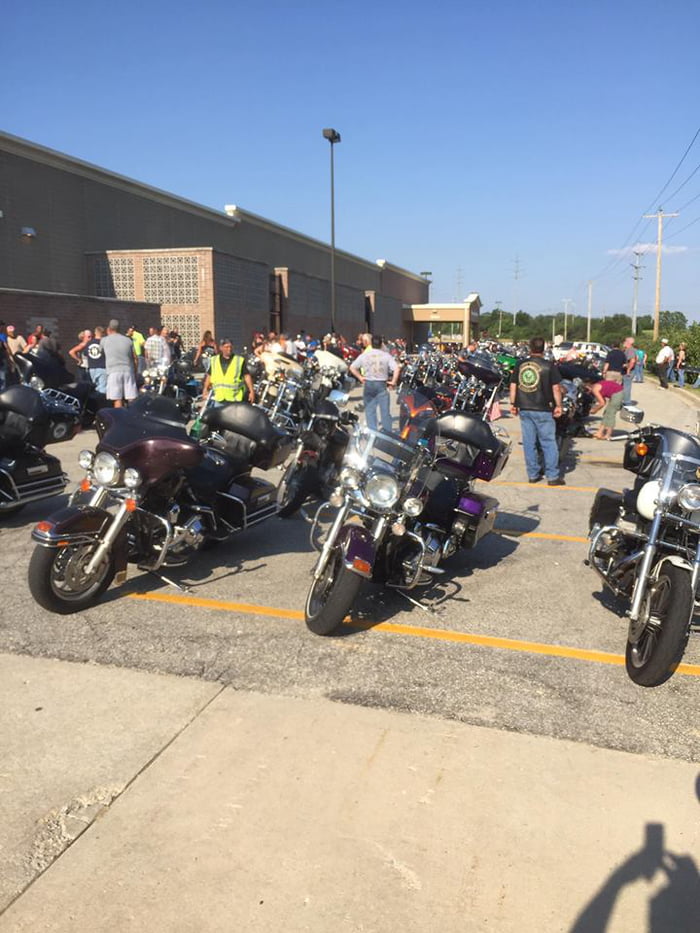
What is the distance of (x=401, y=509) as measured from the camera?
4.55 meters

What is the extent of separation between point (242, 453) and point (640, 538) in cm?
310

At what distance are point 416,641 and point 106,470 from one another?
2.16 meters

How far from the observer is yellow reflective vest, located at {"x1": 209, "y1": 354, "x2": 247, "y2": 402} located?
9.73 metres

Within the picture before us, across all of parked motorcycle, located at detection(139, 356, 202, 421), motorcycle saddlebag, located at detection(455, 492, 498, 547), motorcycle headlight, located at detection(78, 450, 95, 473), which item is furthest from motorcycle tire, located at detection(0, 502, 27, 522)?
parked motorcycle, located at detection(139, 356, 202, 421)

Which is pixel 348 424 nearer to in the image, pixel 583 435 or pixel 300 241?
pixel 583 435

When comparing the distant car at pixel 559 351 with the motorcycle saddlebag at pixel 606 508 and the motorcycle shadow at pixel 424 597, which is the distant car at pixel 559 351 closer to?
the motorcycle shadow at pixel 424 597

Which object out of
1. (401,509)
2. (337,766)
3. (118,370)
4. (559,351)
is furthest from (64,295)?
(559,351)

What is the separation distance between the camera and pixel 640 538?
4.51 meters

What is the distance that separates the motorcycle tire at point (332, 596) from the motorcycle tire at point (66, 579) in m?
1.29

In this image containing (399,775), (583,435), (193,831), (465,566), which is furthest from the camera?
(583,435)

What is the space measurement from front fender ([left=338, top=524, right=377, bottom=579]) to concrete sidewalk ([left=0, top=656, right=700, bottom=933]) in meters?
0.78

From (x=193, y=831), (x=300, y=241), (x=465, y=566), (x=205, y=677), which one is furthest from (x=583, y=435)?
(x=300, y=241)

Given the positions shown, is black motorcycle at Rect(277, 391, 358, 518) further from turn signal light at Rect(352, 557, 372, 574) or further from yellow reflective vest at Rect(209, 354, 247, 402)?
turn signal light at Rect(352, 557, 372, 574)

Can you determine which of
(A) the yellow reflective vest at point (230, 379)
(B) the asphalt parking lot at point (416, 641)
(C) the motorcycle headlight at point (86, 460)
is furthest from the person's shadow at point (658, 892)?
(A) the yellow reflective vest at point (230, 379)
